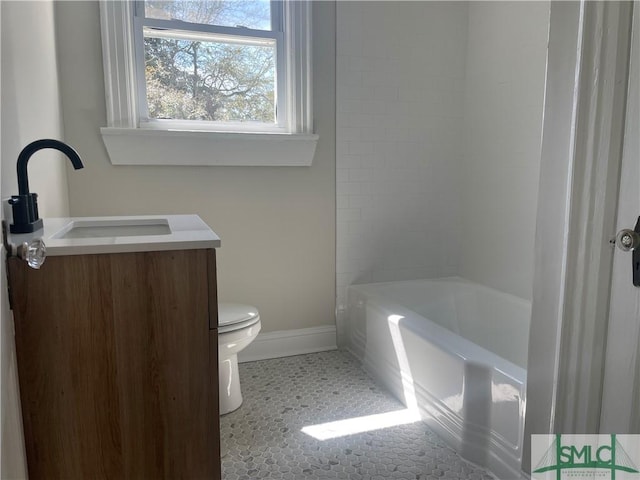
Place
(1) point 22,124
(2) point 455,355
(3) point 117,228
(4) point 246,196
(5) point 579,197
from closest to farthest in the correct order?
(5) point 579,197
(1) point 22,124
(3) point 117,228
(2) point 455,355
(4) point 246,196

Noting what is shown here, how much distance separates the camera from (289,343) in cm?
267

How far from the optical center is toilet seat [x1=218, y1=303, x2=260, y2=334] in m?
1.93

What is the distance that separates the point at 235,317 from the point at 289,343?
29.4 inches

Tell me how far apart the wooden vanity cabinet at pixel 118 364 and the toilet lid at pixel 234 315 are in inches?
29.3

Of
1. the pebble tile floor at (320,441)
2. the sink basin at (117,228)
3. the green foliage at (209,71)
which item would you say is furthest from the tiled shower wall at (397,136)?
the sink basin at (117,228)

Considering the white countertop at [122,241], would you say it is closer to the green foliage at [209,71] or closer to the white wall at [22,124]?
the white wall at [22,124]

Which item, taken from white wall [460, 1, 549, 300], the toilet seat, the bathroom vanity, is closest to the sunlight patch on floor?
the toilet seat

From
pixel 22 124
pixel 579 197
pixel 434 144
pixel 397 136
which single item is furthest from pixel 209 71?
pixel 579 197

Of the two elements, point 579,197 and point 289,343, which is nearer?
point 579,197

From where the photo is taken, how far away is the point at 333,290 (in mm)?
2730

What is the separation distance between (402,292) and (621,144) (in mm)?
2045

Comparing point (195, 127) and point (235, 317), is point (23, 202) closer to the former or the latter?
point (235, 317)

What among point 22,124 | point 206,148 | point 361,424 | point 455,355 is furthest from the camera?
point 206,148
